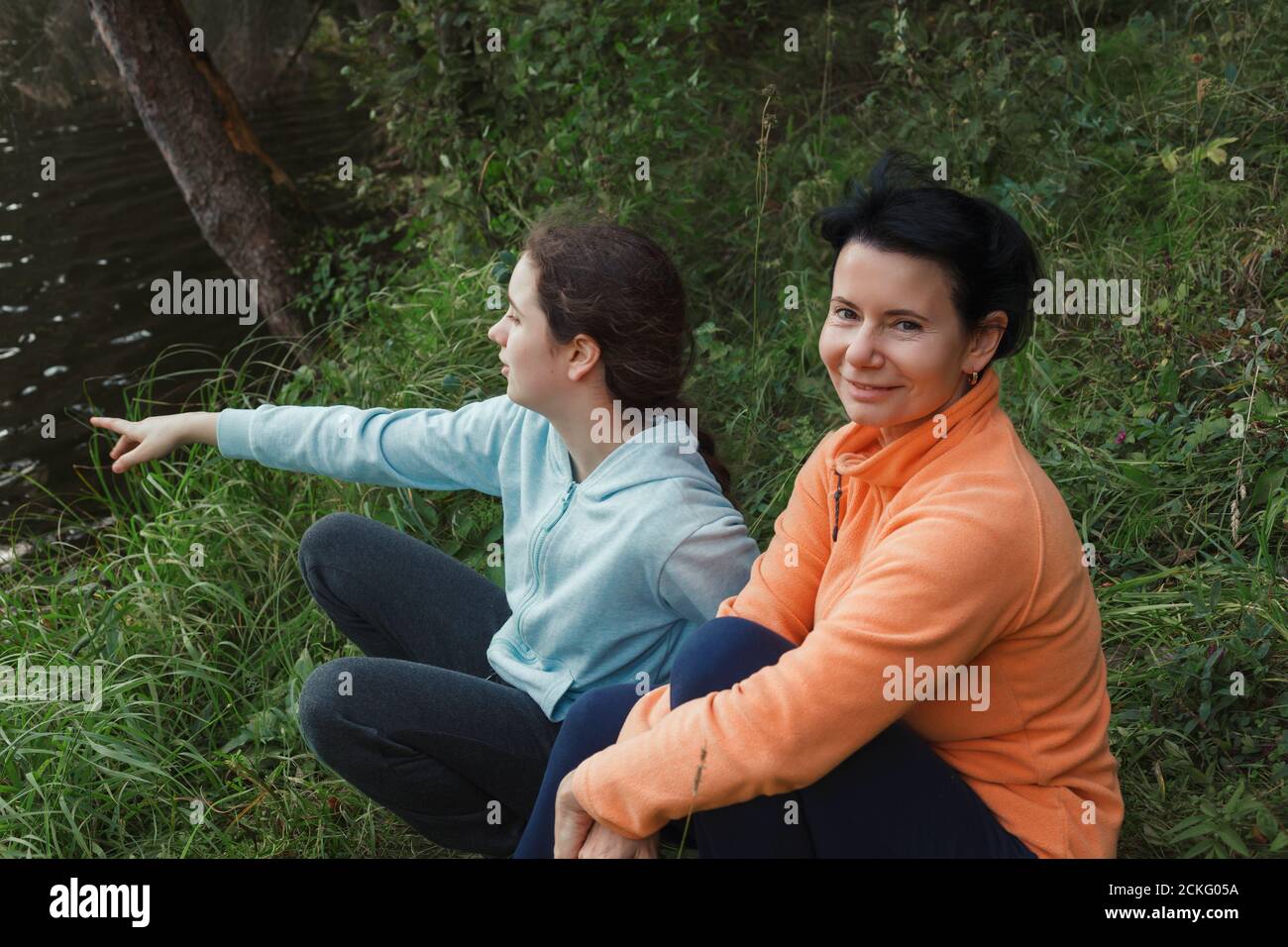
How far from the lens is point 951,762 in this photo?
5.67 feet

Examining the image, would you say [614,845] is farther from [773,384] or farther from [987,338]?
[773,384]

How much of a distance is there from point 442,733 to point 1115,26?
13.9 ft

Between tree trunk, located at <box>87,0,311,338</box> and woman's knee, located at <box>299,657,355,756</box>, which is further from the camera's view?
tree trunk, located at <box>87,0,311,338</box>

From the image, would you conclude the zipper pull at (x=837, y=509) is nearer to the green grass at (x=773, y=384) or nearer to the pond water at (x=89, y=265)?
the green grass at (x=773, y=384)

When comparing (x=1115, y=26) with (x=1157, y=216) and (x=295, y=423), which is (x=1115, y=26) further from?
(x=295, y=423)

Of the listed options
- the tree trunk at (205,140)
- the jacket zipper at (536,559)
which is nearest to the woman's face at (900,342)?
the jacket zipper at (536,559)

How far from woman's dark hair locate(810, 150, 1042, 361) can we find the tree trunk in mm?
3757

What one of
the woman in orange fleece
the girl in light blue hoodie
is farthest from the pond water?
the woman in orange fleece

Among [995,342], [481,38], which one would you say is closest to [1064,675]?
[995,342]

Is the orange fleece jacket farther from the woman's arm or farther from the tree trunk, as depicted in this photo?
the tree trunk

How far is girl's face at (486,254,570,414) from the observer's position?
2.10m

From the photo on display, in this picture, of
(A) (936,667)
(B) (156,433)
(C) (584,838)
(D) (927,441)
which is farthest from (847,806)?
(B) (156,433)

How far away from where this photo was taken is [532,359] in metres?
2.09

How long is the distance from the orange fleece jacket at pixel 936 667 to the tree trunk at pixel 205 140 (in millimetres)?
3807
